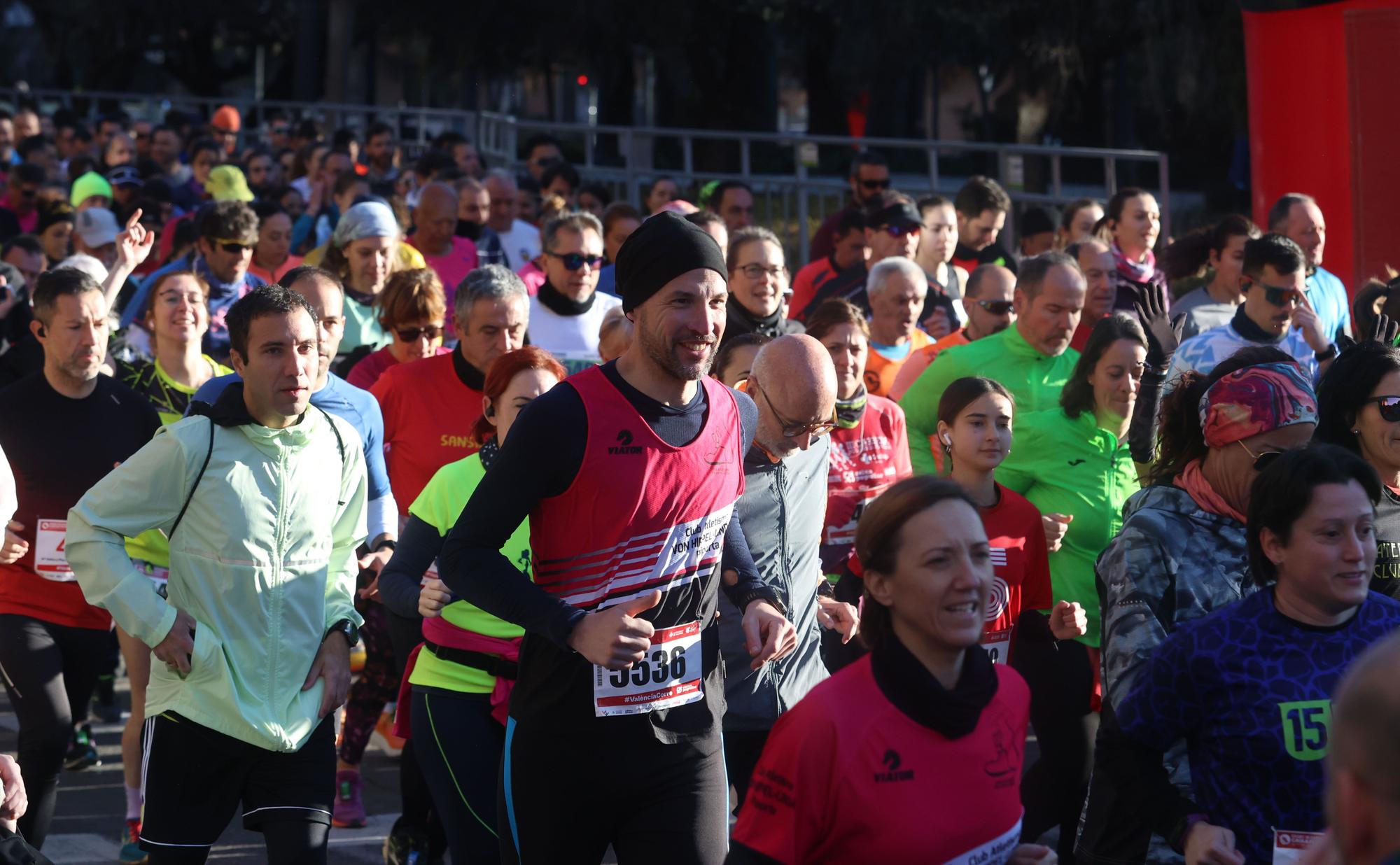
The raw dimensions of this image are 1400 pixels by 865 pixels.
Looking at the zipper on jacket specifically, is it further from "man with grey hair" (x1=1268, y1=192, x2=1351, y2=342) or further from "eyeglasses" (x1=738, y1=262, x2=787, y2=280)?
"man with grey hair" (x1=1268, y1=192, x2=1351, y2=342)

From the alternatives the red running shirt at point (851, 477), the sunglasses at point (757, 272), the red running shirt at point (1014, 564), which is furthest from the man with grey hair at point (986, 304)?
the red running shirt at point (1014, 564)

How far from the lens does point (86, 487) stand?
6031 mm

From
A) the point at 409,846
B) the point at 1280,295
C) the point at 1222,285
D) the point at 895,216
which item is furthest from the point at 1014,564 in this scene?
the point at 895,216

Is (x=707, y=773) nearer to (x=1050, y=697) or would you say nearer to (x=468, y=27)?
(x=1050, y=697)

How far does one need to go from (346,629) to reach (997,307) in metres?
4.20

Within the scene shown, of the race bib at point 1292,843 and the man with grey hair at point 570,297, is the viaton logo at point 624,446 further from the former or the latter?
the man with grey hair at point 570,297

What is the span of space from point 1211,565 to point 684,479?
1.18 m

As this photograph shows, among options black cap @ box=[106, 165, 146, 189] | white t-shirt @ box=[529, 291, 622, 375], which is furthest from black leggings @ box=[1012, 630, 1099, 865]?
black cap @ box=[106, 165, 146, 189]

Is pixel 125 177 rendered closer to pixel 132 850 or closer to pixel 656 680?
pixel 132 850

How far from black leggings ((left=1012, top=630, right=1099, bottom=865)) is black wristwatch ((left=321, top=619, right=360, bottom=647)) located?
2.26 meters

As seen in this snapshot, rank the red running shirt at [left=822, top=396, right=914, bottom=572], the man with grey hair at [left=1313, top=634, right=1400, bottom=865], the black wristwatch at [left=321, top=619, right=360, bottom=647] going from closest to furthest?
the man with grey hair at [left=1313, top=634, right=1400, bottom=865], the black wristwatch at [left=321, top=619, right=360, bottom=647], the red running shirt at [left=822, top=396, right=914, bottom=572]

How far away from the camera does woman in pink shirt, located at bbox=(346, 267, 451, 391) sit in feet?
23.2

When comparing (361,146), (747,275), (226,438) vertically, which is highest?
(361,146)

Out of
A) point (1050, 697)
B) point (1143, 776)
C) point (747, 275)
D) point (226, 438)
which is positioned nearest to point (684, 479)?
point (1143, 776)
